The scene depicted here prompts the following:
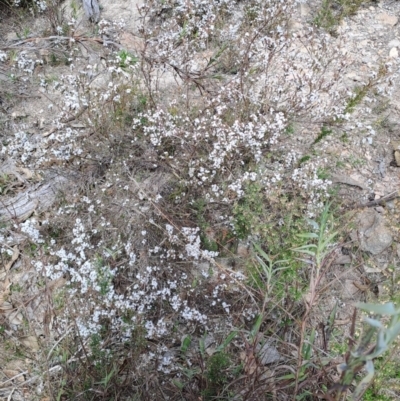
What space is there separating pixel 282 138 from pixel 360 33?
1.87 m

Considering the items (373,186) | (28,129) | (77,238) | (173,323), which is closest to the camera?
(173,323)

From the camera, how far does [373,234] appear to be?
3.39 metres

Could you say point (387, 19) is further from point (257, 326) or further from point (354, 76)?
point (257, 326)

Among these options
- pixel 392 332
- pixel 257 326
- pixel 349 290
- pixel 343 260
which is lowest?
pixel 349 290

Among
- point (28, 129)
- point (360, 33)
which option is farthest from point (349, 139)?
point (28, 129)

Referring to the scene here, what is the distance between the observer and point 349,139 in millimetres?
3920

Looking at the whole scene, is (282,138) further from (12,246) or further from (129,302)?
(12,246)

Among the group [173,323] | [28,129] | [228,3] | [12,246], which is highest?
[228,3]

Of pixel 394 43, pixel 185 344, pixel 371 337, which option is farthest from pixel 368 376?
pixel 394 43

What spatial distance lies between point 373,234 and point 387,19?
2756mm

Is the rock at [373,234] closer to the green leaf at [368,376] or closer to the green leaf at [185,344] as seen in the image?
the green leaf at [185,344]

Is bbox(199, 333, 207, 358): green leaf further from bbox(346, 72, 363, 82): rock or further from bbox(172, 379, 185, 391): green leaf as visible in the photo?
bbox(346, 72, 363, 82): rock

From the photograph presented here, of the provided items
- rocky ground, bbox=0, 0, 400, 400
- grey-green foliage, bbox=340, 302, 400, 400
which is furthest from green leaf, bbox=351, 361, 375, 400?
rocky ground, bbox=0, 0, 400, 400

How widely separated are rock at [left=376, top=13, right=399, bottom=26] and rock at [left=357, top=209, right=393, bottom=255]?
2524mm
